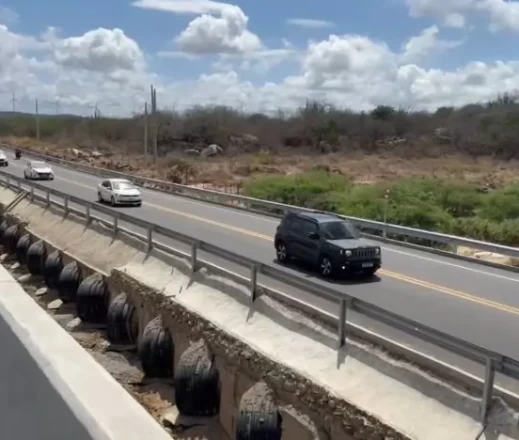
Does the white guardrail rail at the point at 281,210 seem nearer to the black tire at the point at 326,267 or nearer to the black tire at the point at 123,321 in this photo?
the black tire at the point at 326,267

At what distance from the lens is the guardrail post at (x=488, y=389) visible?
7526mm

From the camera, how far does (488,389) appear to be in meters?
7.58

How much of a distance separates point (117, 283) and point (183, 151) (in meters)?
91.4

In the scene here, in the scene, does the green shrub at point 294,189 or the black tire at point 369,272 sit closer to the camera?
the black tire at point 369,272

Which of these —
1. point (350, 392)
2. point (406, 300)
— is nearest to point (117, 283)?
point (406, 300)

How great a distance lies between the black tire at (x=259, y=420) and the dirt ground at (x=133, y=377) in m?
1.91

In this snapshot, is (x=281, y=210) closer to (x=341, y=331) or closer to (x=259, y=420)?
(x=341, y=331)

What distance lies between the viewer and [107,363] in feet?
50.9

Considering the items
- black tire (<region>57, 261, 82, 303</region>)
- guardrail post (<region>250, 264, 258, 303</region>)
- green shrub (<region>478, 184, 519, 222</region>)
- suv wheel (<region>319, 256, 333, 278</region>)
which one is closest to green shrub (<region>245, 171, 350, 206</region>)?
green shrub (<region>478, 184, 519, 222</region>)

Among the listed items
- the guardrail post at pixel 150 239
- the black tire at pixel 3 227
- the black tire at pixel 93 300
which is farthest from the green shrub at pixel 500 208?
the black tire at pixel 3 227

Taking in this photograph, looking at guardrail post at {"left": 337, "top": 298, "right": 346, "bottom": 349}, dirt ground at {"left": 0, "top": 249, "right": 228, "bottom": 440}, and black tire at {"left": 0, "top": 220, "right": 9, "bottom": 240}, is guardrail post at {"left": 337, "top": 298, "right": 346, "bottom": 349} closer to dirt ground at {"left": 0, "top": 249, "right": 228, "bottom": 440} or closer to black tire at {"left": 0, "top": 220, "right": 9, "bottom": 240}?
dirt ground at {"left": 0, "top": 249, "right": 228, "bottom": 440}

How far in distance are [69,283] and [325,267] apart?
27.2 feet

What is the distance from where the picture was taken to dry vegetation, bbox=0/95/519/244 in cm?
3653

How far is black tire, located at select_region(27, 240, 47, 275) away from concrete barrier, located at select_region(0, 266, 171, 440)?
918cm
